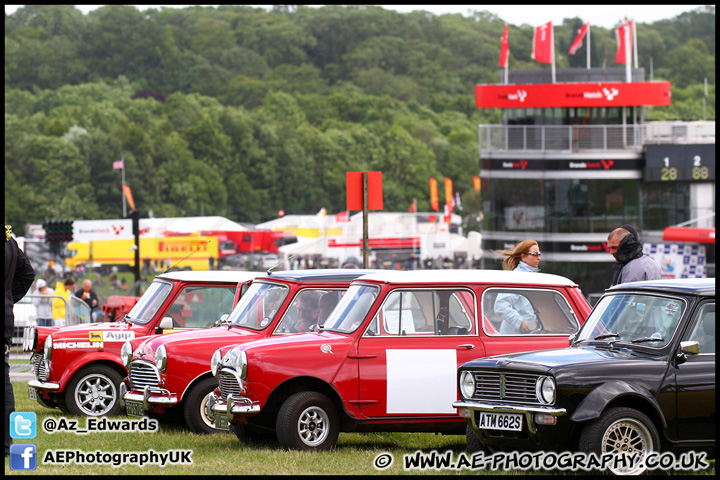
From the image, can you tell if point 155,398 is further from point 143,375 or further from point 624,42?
point 624,42

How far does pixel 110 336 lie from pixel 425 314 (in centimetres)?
490

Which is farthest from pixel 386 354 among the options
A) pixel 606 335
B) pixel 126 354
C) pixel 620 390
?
pixel 126 354

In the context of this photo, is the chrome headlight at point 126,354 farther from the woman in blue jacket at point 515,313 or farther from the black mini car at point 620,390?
the black mini car at point 620,390

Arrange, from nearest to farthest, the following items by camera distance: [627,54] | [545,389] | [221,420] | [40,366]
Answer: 1. [545,389]
2. [221,420]
3. [40,366]
4. [627,54]

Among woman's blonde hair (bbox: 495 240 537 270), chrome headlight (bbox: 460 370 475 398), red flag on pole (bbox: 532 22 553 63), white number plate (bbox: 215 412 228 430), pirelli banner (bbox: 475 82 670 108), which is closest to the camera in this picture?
chrome headlight (bbox: 460 370 475 398)

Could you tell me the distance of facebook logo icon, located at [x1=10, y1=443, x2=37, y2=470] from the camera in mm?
8952

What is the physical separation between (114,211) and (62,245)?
2569 inches

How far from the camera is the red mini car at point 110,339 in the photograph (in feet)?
46.2

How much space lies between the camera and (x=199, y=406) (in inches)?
480

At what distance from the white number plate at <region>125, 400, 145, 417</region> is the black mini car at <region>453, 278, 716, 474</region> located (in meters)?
4.23

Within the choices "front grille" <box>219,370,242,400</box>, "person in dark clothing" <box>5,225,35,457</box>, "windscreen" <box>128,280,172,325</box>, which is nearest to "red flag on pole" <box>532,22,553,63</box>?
"windscreen" <box>128,280,172,325</box>

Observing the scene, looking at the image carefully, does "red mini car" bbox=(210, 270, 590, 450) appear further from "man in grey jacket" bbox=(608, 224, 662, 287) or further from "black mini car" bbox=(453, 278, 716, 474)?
"black mini car" bbox=(453, 278, 716, 474)

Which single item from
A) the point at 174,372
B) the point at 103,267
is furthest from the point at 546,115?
the point at 174,372

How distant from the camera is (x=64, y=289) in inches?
1089
